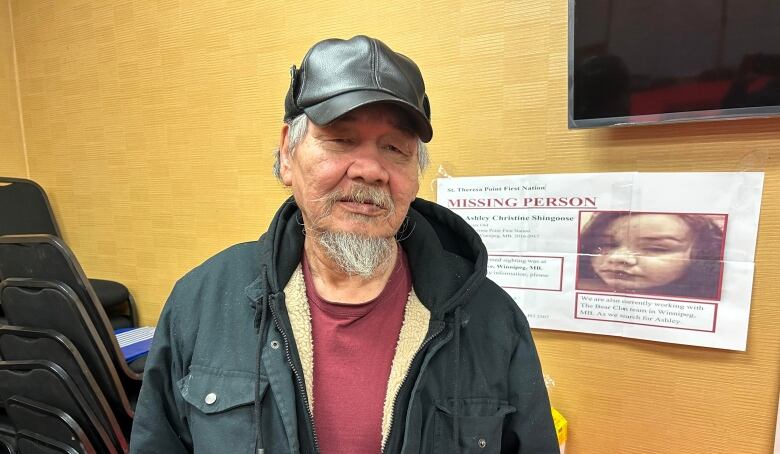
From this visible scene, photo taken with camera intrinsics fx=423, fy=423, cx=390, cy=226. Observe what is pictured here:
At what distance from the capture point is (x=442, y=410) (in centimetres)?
77

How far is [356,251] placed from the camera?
79cm

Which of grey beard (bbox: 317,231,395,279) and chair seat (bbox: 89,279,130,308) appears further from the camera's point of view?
chair seat (bbox: 89,279,130,308)

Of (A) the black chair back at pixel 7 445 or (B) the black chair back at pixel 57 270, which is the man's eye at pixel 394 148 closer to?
(B) the black chair back at pixel 57 270

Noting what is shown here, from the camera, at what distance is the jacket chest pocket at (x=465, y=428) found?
2.52ft

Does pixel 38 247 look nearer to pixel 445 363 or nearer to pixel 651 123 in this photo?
pixel 445 363

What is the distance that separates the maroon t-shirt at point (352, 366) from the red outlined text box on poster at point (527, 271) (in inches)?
18.8

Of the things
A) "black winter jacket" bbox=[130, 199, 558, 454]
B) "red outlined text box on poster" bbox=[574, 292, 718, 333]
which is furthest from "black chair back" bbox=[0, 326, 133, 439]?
"red outlined text box on poster" bbox=[574, 292, 718, 333]

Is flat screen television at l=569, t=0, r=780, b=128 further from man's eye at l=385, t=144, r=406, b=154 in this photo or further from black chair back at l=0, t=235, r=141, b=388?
black chair back at l=0, t=235, r=141, b=388

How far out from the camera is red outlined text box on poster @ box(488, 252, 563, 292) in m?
1.18

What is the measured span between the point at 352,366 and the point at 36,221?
1923mm

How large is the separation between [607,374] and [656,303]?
0.24 m

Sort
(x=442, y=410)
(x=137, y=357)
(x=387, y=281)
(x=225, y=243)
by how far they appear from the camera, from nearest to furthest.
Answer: (x=442, y=410), (x=387, y=281), (x=137, y=357), (x=225, y=243)

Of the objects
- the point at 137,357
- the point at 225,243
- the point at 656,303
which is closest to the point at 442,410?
the point at 656,303

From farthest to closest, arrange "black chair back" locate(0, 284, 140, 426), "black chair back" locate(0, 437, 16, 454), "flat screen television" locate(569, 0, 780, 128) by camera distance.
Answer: "black chair back" locate(0, 437, 16, 454), "black chair back" locate(0, 284, 140, 426), "flat screen television" locate(569, 0, 780, 128)
